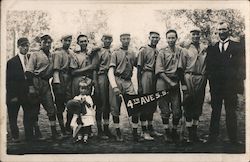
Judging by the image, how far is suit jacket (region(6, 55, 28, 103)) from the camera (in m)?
1.15

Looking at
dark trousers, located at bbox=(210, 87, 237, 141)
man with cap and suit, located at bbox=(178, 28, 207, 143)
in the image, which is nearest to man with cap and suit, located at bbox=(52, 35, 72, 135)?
man with cap and suit, located at bbox=(178, 28, 207, 143)

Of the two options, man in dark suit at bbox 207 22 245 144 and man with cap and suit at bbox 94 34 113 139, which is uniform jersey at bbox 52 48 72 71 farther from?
man in dark suit at bbox 207 22 245 144

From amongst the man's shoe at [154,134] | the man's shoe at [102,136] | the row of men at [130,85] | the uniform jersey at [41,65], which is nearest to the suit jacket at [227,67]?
the row of men at [130,85]

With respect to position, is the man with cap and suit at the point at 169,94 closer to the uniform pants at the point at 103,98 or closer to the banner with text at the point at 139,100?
the banner with text at the point at 139,100

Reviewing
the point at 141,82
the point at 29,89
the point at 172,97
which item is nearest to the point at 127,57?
the point at 141,82

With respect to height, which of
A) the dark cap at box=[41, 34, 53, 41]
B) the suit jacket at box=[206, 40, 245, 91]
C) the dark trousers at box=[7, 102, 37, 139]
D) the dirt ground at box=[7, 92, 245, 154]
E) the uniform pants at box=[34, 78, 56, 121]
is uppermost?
the dark cap at box=[41, 34, 53, 41]

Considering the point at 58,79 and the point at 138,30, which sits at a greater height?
the point at 138,30

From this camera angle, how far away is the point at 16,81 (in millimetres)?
1149

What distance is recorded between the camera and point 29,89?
115cm

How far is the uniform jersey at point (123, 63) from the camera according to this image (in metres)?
1.15

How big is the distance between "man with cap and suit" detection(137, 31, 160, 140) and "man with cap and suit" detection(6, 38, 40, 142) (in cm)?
36

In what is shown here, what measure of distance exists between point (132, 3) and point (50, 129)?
1.59 feet

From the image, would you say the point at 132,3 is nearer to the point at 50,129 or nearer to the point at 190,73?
the point at 190,73

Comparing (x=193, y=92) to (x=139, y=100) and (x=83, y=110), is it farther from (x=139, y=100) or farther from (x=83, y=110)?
(x=83, y=110)
